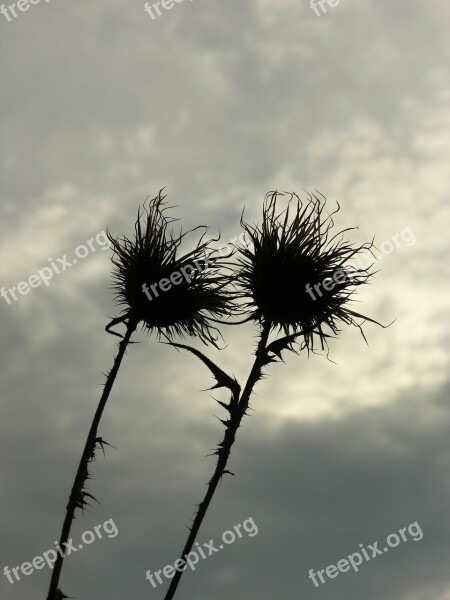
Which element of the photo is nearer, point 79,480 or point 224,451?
point 224,451

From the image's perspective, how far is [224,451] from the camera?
9.40 meters

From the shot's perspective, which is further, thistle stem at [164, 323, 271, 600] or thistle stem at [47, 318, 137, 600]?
thistle stem at [47, 318, 137, 600]

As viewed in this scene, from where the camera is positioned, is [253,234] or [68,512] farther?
[253,234]

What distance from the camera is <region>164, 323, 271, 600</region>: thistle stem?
9.23m

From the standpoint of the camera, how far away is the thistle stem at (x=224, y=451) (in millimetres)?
9234

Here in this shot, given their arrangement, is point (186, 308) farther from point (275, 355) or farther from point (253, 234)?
point (275, 355)

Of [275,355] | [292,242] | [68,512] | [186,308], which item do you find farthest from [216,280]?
[68,512]

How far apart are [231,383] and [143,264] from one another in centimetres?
267

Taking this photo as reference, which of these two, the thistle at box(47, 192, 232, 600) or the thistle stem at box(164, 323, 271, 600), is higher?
the thistle at box(47, 192, 232, 600)

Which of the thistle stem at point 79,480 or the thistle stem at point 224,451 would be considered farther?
the thistle stem at point 79,480

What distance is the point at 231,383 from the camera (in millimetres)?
9555

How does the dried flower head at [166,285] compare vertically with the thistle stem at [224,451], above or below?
above

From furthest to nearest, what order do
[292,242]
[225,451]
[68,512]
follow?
[292,242], [68,512], [225,451]

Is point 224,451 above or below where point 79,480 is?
below
